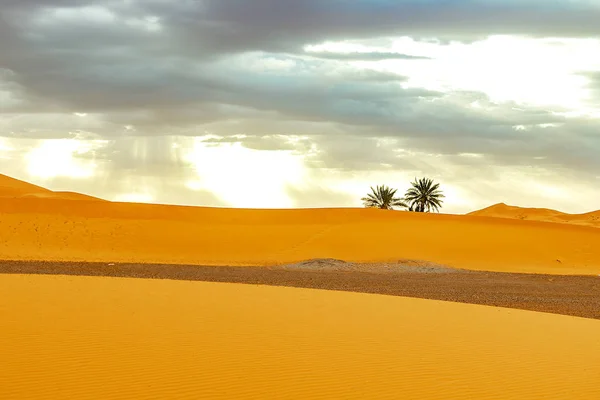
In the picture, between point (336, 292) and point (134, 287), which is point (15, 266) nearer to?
point (134, 287)

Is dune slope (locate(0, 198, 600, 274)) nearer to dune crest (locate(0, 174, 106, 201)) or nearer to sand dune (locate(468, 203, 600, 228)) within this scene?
dune crest (locate(0, 174, 106, 201))

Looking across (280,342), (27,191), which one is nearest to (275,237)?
(27,191)

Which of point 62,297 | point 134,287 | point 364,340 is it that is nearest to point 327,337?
point 364,340

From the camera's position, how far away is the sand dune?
366 ft

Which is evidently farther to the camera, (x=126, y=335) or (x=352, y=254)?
(x=352, y=254)

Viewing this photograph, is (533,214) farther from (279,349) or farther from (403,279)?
(279,349)

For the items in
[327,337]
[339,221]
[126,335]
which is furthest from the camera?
[339,221]

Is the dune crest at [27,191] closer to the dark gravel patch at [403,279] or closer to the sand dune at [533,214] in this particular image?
the dark gravel patch at [403,279]

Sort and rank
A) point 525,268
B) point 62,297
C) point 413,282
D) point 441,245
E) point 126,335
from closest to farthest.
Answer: point 126,335
point 62,297
point 413,282
point 525,268
point 441,245

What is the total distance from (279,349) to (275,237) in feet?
117

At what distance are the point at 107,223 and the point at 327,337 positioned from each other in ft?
121

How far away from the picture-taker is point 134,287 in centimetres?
2377

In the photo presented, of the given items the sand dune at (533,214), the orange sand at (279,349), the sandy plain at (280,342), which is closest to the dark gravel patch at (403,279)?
the sandy plain at (280,342)

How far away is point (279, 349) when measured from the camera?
13.4m
